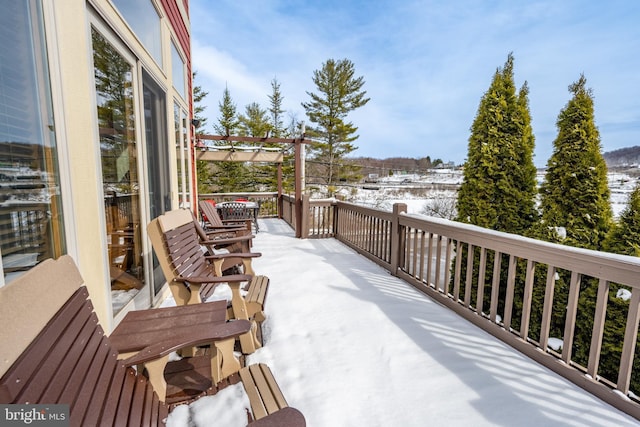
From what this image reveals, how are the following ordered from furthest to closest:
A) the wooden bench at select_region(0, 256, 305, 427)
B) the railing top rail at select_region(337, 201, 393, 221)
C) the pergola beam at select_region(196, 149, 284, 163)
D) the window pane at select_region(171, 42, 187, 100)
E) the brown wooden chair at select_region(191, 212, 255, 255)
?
1. the pergola beam at select_region(196, 149, 284, 163)
2. the window pane at select_region(171, 42, 187, 100)
3. the railing top rail at select_region(337, 201, 393, 221)
4. the brown wooden chair at select_region(191, 212, 255, 255)
5. the wooden bench at select_region(0, 256, 305, 427)

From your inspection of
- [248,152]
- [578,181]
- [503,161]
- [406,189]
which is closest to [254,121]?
[406,189]

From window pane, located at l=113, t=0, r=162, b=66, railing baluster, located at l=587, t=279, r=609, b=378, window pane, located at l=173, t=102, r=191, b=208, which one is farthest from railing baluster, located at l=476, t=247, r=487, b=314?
window pane, located at l=173, t=102, r=191, b=208

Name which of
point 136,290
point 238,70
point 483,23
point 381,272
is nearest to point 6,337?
point 136,290

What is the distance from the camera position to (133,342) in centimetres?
135

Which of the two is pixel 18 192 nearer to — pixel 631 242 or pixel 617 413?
pixel 617 413

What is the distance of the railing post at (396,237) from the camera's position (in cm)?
389

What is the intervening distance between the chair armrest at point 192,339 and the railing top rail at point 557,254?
2079mm

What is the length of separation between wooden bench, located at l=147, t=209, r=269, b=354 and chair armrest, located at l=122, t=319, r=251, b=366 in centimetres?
72

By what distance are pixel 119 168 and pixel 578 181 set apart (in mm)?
5660

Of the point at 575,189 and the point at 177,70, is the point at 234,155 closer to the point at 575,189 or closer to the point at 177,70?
the point at 177,70

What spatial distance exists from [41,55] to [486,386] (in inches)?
119

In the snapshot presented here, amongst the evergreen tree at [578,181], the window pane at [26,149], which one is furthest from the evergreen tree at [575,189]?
the window pane at [26,149]

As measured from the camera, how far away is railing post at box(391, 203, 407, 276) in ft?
12.8

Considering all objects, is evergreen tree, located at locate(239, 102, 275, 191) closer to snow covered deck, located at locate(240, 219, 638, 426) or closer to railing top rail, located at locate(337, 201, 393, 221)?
railing top rail, located at locate(337, 201, 393, 221)
